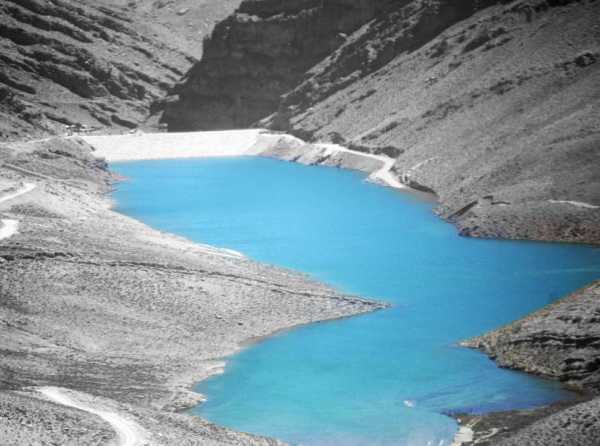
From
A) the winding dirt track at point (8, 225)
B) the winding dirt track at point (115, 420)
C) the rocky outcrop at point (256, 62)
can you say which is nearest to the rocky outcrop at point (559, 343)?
the winding dirt track at point (115, 420)

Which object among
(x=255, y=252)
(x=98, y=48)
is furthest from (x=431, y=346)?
(x=98, y=48)

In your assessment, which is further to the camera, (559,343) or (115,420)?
(559,343)

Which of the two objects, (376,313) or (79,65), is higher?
(79,65)

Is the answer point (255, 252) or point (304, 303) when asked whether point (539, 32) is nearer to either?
point (255, 252)

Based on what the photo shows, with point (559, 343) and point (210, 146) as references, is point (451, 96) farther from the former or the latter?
point (559, 343)

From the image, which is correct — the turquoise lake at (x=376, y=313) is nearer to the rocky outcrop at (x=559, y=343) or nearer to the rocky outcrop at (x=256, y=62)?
the rocky outcrop at (x=559, y=343)

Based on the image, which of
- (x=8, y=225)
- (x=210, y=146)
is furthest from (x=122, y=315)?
(x=210, y=146)

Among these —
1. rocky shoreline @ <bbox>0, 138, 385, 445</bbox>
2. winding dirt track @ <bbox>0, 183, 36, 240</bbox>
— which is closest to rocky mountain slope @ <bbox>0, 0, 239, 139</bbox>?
winding dirt track @ <bbox>0, 183, 36, 240</bbox>
